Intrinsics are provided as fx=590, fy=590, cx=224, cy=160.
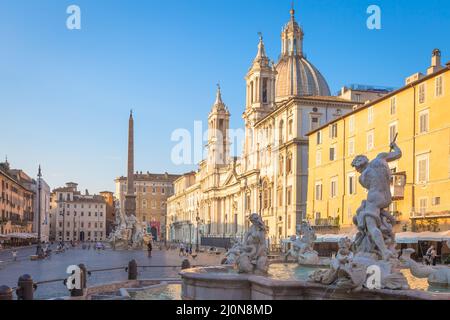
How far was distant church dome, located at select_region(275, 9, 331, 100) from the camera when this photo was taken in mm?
73688

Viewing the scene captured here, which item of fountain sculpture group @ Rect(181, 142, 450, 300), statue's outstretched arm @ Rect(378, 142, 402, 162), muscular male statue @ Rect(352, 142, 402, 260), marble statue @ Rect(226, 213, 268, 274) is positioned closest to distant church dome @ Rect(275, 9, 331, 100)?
marble statue @ Rect(226, 213, 268, 274)

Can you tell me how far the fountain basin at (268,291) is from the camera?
28.6 ft

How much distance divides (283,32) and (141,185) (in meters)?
66.6

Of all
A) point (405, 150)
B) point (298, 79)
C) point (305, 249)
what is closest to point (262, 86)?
point (298, 79)

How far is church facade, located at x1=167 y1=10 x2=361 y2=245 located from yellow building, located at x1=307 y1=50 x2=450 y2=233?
7737 mm

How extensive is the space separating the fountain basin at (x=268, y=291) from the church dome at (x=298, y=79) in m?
63.3

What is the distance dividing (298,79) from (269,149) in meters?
16.7

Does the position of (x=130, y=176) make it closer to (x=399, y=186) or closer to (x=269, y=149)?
(x=269, y=149)

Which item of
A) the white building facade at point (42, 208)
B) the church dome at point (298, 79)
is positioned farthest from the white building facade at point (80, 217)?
the church dome at point (298, 79)

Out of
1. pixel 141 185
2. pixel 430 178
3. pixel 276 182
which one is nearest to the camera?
pixel 430 178

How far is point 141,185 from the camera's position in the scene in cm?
13625

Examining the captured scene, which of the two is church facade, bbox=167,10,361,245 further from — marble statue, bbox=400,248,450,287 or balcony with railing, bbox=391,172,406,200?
marble statue, bbox=400,248,450,287

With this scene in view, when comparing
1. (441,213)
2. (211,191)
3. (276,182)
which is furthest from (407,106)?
(211,191)
